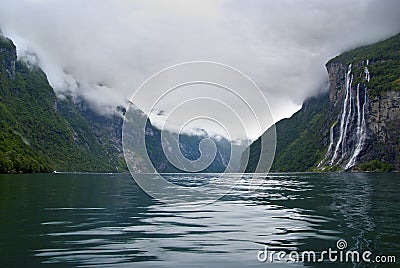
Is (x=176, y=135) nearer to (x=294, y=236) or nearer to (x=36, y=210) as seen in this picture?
(x=294, y=236)

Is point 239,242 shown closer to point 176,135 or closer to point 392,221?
point 176,135

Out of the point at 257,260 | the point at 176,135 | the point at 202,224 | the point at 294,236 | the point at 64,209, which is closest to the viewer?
the point at 257,260

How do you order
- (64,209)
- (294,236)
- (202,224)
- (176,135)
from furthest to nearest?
(64,209) → (176,135) → (202,224) → (294,236)

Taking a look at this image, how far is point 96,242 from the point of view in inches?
739

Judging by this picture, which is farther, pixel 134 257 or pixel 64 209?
pixel 64 209

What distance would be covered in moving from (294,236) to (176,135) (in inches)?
411

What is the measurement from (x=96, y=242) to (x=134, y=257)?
3.64 meters

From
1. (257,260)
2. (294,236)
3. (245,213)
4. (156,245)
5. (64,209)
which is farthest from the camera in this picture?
Result: (64,209)

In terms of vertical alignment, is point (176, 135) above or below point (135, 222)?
above

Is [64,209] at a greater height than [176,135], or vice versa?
[176,135]

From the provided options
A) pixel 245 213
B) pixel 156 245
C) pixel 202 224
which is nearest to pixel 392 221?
pixel 245 213

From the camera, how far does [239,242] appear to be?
18844 mm

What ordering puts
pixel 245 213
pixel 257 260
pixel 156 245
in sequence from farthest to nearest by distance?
pixel 245 213 < pixel 156 245 < pixel 257 260

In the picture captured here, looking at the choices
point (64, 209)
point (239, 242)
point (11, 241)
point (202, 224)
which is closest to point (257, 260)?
point (239, 242)
